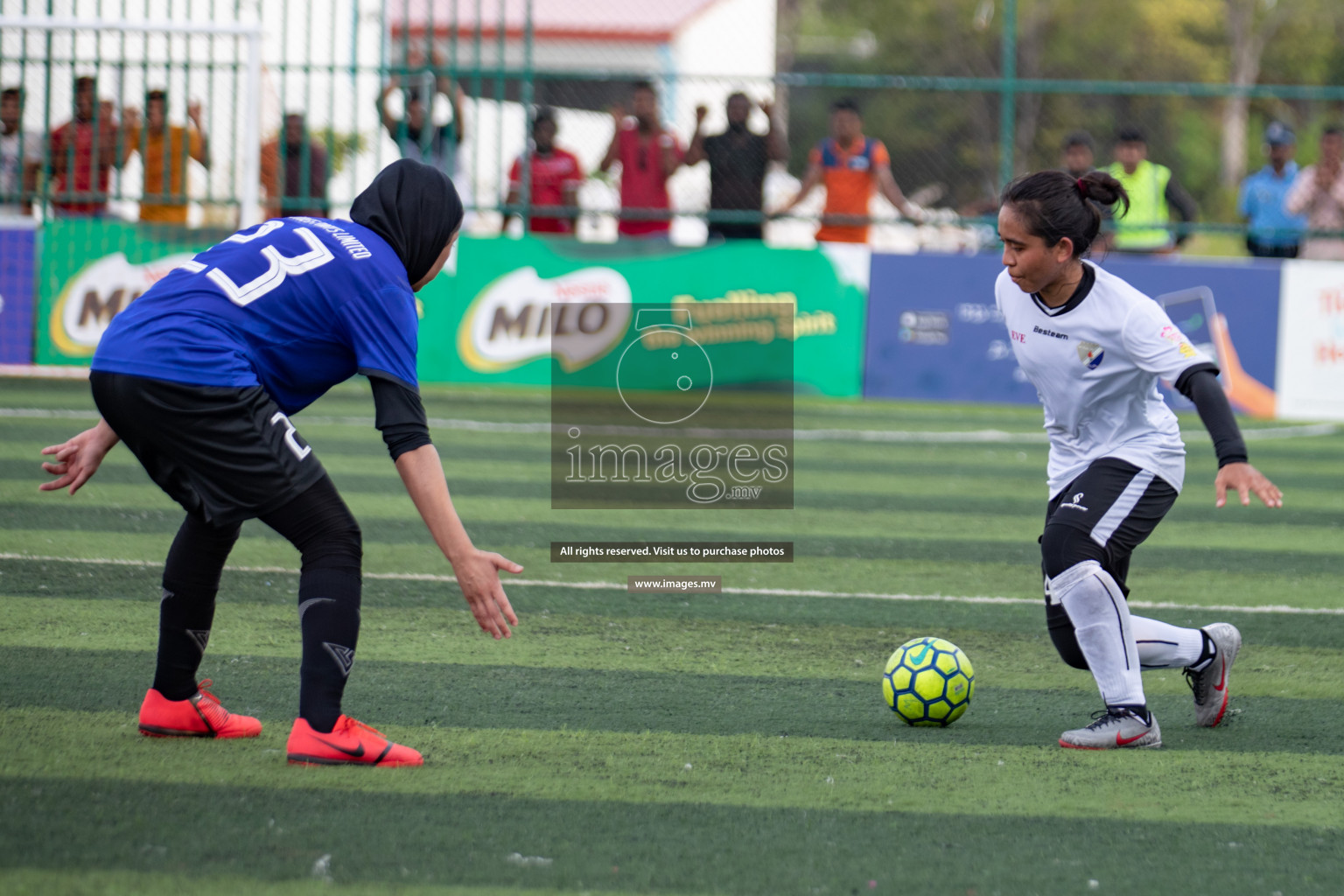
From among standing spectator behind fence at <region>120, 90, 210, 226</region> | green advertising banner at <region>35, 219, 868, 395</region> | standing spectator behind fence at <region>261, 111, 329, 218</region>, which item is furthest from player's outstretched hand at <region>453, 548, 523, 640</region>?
standing spectator behind fence at <region>120, 90, 210, 226</region>

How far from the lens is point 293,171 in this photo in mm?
15336

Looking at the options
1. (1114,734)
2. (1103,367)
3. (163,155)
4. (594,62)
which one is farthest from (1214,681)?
(594,62)

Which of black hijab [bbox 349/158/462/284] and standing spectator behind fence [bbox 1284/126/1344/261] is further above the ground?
standing spectator behind fence [bbox 1284/126/1344/261]

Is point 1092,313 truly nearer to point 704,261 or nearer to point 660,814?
point 660,814

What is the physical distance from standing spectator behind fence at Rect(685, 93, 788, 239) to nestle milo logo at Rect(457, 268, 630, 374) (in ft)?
4.30

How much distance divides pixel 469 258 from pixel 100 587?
871cm

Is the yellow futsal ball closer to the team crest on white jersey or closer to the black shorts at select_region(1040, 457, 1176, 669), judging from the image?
the black shorts at select_region(1040, 457, 1176, 669)

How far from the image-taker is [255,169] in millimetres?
13281

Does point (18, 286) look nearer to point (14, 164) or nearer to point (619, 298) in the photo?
point (14, 164)

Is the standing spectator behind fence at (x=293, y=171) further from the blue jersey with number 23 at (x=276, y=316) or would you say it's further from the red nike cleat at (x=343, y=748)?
the red nike cleat at (x=343, y=748)

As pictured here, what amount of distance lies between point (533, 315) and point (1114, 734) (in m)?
10.6

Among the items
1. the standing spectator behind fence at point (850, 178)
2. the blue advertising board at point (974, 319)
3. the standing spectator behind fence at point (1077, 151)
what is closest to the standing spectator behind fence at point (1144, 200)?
the standing spectator behind fence at point (1077, 151)

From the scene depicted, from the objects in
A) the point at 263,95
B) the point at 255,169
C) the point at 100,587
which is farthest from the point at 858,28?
the point at 100,587

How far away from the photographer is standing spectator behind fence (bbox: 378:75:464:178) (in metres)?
14.7
